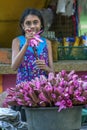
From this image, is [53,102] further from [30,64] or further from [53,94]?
[30,64]

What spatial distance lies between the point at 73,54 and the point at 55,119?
292 centimetres

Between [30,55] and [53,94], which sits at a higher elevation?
[30,55]

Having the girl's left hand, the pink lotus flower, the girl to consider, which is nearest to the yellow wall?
the girl

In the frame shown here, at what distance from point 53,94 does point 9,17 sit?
297 cm

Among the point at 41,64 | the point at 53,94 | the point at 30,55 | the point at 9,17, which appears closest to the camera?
the point at 53,94

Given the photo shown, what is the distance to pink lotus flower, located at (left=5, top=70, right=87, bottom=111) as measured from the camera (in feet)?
7.09

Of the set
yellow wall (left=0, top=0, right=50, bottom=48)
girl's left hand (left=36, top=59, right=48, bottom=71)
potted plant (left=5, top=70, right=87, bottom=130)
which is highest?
yellow wall (left=0, top=0, right=50, bottom=48)

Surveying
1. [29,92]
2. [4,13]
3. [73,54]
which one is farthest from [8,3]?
[29,92]

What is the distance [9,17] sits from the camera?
16.5 feet

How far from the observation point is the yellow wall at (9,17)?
5.00 meters

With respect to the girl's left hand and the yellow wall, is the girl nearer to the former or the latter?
the girl's left hand

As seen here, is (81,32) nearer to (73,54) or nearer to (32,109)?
(73,54)

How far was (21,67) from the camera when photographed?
2.95 m

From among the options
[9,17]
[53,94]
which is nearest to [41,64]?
[53,94]
